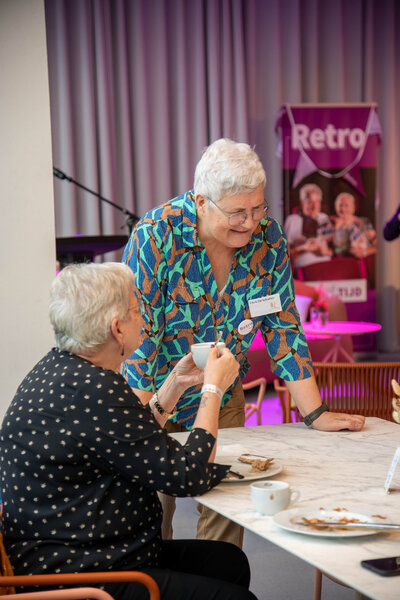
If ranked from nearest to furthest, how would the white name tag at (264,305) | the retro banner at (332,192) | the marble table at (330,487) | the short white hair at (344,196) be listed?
the marble table at (330,487)
the white name tag at (264,305)
the retro banner at (332,192)
the short white hair at (344,196)

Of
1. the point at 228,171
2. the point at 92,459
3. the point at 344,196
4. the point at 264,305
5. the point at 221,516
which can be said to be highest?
the point at 344,196

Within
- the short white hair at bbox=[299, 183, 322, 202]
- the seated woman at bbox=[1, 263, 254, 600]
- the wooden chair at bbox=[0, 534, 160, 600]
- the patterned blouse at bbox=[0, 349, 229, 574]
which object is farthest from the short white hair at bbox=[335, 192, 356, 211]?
the wooden chair at bbox=[0, 534, 160, 600]

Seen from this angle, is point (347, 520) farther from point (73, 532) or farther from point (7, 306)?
point (7, 306)

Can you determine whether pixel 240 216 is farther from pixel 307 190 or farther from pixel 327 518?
pixel 307 190

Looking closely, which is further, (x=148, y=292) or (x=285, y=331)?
(x=285, y=331)

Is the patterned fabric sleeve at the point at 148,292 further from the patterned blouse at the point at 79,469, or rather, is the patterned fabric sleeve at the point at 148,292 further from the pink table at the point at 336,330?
the pink table at the point at 336,330

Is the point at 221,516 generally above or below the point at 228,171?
below

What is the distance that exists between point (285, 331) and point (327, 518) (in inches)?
38.4

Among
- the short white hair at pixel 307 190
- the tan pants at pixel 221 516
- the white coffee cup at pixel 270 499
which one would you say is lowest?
the tan pants at pixel 221 516

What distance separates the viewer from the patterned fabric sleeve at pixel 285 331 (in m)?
2.39

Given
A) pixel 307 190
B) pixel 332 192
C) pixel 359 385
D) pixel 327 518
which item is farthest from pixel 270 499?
pixel 332 192

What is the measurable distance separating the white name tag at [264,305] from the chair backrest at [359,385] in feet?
2.36

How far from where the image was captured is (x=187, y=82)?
779 centimetres

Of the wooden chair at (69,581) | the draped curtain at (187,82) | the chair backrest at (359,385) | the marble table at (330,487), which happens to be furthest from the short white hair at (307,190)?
the wooden chair at (69,581)
